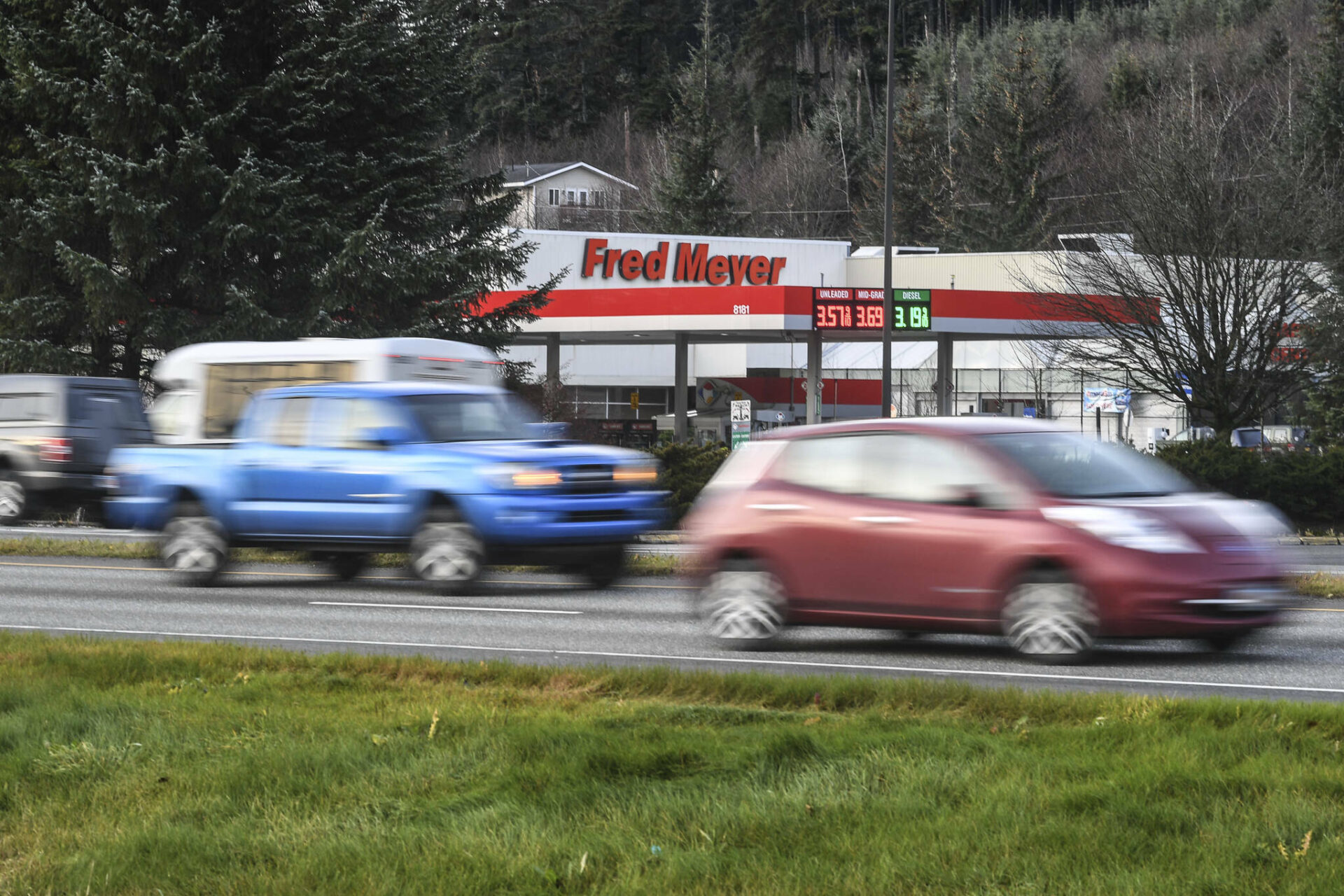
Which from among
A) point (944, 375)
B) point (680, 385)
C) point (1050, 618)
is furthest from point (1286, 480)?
point (680, 385)

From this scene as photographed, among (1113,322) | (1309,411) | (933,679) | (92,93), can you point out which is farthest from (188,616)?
(1309,411)

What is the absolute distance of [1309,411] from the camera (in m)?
48.2

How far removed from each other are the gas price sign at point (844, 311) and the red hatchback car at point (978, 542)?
2983 centimetres

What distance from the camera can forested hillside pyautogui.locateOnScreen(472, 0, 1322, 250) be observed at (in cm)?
8906

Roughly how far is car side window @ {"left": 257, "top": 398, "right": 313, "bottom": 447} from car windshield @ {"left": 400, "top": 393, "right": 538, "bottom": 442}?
1021 millimetres

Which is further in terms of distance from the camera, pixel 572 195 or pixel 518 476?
pixel 572 195

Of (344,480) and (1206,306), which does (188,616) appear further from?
(1206,306)

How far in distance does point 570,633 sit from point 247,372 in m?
8.53

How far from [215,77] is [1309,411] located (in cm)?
3324

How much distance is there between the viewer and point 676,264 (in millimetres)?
57469

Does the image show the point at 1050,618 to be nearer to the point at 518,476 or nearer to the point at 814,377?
the point at 518,476

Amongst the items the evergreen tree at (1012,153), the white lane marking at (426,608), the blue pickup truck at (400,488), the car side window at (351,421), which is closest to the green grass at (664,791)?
the white lane marking at (426,608)

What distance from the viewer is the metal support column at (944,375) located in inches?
1811

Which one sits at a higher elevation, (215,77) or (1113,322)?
(215,77)
